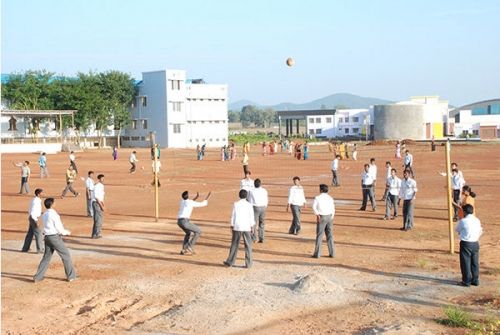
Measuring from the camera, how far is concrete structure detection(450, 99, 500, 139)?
99.8 m

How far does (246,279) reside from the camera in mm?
12688

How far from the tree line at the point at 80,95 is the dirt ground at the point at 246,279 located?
5144cm

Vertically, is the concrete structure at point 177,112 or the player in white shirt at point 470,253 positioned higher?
the concrete structure at point 177,112

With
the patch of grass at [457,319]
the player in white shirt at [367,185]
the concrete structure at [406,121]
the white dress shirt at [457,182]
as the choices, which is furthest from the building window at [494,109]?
the patch of grass at [457,319]

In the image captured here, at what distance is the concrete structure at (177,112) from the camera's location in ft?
260

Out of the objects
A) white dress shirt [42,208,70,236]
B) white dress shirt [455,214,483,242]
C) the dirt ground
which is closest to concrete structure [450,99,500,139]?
the dirt ground

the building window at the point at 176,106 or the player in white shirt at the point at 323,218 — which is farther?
the building window at the point at 176,106

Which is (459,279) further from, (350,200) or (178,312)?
(350,200)

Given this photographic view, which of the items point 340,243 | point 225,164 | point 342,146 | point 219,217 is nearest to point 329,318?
point 340,243

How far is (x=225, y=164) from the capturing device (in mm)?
50000

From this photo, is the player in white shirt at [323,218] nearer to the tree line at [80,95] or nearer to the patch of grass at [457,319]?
the patch of grass at [457,319]

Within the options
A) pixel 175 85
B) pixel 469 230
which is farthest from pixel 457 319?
pixel 175 85

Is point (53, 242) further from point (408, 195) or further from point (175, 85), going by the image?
point (175, 85)

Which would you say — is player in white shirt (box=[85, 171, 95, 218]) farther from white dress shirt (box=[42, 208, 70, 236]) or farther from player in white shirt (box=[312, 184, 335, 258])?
→ player in white shirt (box=[312, 184, 335, 258])
